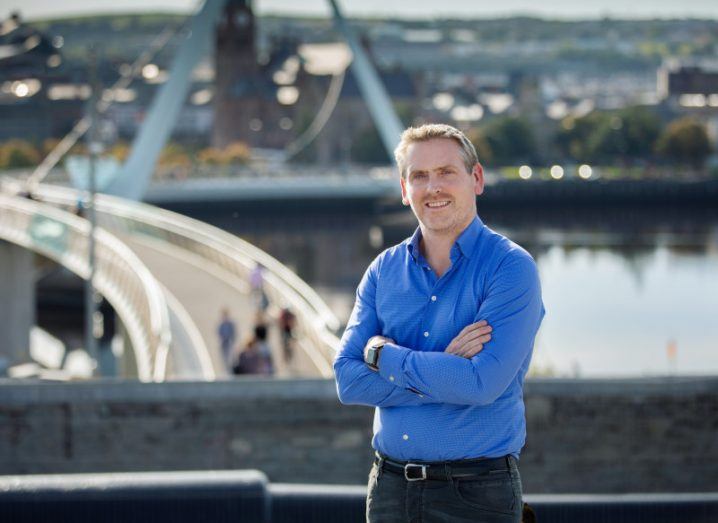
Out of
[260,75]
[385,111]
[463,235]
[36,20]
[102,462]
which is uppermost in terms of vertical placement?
[36,20]

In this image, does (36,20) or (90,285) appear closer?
(90,285)

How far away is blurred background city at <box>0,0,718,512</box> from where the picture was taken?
11922 millimetres

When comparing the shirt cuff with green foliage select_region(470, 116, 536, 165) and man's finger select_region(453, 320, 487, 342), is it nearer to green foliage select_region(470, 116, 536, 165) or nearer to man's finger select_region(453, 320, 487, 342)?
man's finger select_region(453, 320, 487, 342)

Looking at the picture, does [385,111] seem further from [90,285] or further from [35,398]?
[35,398]

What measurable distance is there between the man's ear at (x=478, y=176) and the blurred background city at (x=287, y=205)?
4.97 metres

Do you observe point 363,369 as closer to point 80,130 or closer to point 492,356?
point 492,356

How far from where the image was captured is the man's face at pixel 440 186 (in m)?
2.12

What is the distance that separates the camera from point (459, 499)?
6.64ft

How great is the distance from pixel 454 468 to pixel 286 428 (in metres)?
5.11

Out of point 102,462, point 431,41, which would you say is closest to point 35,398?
point 102,462

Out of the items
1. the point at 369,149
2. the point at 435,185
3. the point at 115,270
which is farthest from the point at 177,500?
the point at 369,149

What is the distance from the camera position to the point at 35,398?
7.11m

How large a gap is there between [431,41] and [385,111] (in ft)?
311

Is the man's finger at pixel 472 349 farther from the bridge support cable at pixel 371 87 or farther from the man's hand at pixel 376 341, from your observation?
the bridge support cable at pixel 371 87
